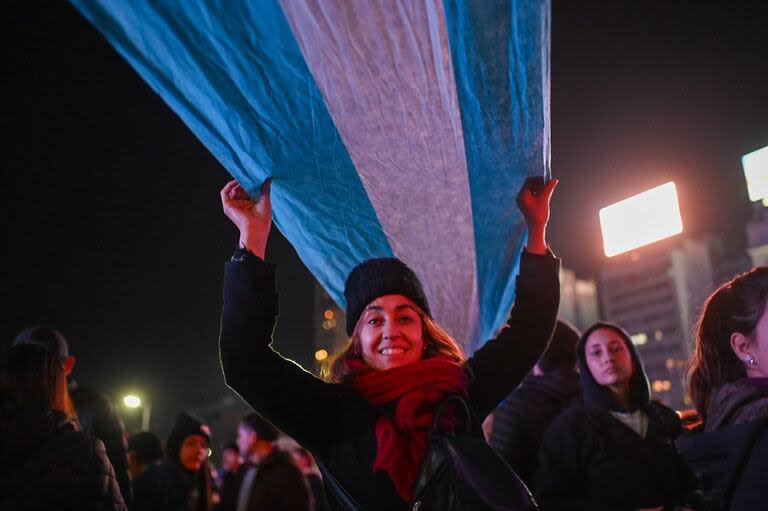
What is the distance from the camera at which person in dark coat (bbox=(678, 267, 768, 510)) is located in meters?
1.82

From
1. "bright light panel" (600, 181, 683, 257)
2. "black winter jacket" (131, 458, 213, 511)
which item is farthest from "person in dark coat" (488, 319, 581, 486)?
"bright light panel" (600, 181, 683, 257)

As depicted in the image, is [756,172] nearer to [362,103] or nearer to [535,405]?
[535,405]

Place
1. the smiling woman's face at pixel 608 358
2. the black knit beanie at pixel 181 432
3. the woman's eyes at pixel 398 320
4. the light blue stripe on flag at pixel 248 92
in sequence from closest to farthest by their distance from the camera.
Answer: the light blue stripe on flag at pixel 248 92, the woman's eyes at pixel 398 320, the smiling woman's face at pixel 608 358, the black knit beanie at pixel 181 432

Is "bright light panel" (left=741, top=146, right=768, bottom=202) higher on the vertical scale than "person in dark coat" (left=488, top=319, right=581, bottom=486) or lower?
higher

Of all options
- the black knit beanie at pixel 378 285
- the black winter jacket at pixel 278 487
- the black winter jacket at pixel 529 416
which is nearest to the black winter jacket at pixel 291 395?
the black winter jacket at pixel 278 487

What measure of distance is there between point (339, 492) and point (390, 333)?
1.83ft

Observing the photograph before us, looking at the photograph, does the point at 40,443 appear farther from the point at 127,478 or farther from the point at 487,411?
the point at 487,411

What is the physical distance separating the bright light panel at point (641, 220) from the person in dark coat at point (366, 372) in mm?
18115

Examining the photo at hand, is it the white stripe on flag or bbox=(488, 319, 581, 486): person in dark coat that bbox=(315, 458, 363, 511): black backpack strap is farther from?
bbox=(488, 319, 581, 486): person in dark coat

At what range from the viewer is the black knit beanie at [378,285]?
6.93 ft

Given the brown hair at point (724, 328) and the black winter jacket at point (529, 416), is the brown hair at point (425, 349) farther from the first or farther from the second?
the black winter jacket at point (529, 416)

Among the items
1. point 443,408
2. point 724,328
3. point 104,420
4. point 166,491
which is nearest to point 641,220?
point 166,491

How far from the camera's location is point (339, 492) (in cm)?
176

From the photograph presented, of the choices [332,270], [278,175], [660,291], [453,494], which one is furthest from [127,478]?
[660,291]
